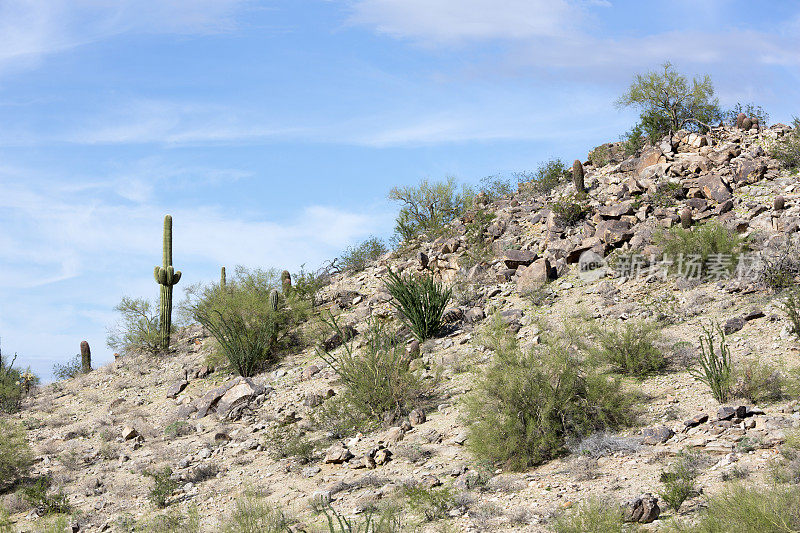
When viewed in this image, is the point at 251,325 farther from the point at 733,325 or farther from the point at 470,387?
the point at 733,325

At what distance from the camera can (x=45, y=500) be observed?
35.6 ft

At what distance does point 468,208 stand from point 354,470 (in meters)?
21.7

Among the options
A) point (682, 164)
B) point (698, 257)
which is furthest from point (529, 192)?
point (698, 257)

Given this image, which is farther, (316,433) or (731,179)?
(731,179)

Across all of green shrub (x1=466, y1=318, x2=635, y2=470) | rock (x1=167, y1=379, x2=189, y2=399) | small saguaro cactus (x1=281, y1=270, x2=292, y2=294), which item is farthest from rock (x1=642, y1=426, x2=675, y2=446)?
small saguaro cactus (x1=281, y1=270, x2=292, y2=294)

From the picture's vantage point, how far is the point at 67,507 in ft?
35.0

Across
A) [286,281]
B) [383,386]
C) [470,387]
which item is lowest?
[470,387]

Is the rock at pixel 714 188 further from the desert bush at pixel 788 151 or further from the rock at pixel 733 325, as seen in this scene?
the rock at pixel 733 325

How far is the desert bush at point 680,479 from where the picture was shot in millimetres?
6711

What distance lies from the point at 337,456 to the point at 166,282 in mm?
15997

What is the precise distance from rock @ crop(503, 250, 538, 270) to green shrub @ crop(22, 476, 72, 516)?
510 inches

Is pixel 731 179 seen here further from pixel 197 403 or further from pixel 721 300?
pixel 197 403

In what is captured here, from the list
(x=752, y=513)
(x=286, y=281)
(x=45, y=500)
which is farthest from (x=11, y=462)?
(x=752, y=513)

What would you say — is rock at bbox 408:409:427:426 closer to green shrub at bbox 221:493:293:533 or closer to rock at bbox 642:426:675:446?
green shrub at bbox 221:493:293:533
